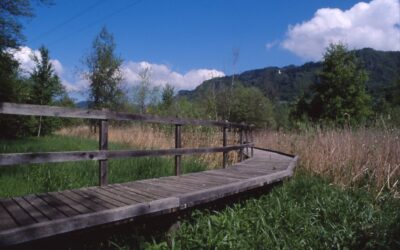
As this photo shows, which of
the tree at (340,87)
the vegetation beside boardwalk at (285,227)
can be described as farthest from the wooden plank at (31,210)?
the tree at (340,87)

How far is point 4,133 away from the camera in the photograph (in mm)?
17125

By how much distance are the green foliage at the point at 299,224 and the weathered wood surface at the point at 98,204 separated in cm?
38

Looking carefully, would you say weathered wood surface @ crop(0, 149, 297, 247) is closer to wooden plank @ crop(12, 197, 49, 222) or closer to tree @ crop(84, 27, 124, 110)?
wooden plank @ crop(12, 197, 49, 222)

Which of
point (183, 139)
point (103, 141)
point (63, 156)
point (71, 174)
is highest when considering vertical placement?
point (103, 141)

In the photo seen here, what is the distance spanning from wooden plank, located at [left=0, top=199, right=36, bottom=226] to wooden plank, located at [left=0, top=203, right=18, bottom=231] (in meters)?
0.03

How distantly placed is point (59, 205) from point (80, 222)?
546 millimetres

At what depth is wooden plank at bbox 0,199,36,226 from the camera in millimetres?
2639

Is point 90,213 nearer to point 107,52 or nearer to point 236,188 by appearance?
point 236,188

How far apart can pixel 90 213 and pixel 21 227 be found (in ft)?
1.81

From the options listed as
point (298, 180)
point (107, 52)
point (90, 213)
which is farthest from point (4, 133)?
point (90, 213)

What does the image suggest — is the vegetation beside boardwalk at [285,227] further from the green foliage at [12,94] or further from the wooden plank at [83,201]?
the green foliage at [12,94]

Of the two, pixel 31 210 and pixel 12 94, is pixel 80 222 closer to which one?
pixel 31 210

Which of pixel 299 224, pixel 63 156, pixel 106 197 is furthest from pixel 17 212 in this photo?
pixel 299 224

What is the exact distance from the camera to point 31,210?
298 centimetres
